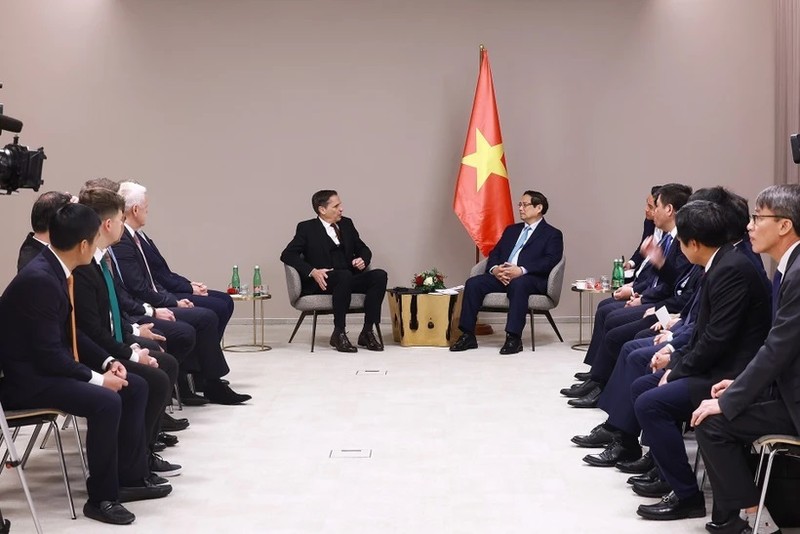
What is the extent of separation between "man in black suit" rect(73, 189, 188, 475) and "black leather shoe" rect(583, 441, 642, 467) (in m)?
1.94

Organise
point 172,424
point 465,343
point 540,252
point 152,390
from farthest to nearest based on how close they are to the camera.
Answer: point 540,252
point 465,343
point 172,424
point 152,390

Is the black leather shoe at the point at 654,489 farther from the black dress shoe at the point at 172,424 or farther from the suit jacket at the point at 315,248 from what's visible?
the suit jacket at the point at 315,248

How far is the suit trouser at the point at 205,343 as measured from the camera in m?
6.41

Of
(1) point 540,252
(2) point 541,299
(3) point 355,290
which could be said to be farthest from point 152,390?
(1) point 540,252

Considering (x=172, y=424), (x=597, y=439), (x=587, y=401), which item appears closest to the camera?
(x=597, y=439)

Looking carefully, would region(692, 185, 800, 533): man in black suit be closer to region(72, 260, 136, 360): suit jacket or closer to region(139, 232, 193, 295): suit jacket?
region(72, 260, 136, 360): suit jacket

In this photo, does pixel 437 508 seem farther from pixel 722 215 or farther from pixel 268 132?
pixel 268 132

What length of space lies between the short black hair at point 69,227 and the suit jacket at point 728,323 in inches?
95.9

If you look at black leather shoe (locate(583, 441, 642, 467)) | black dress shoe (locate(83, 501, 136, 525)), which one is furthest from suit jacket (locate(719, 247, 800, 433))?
black dress shoe (locate(83, 501, 136, 525))

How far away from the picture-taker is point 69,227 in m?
4.09

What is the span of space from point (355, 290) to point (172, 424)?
3176 millimetres

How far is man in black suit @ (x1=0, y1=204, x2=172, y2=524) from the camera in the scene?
3998 millimetres

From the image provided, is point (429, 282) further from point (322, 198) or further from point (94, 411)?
point (94, 411)

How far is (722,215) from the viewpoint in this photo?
423cm
